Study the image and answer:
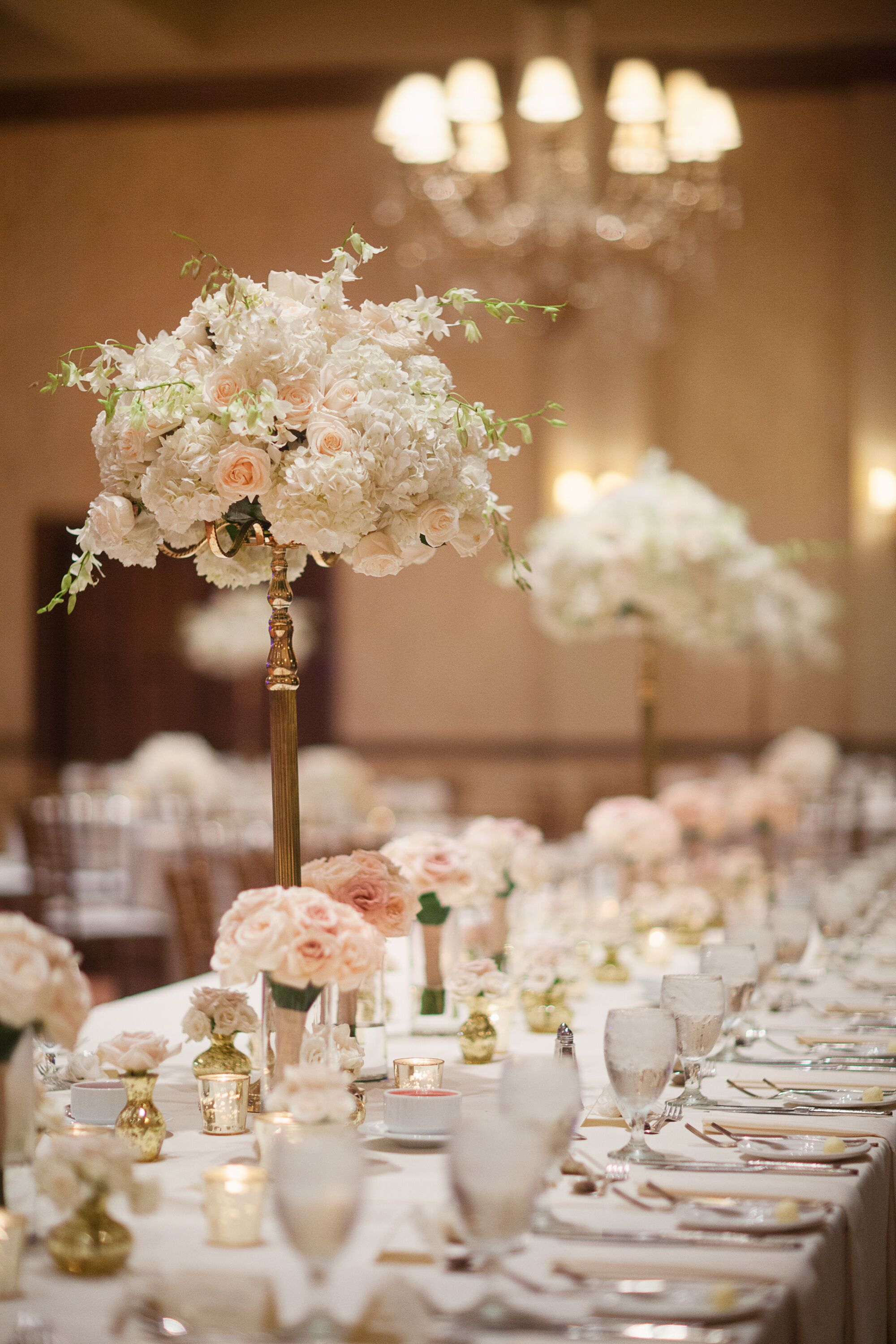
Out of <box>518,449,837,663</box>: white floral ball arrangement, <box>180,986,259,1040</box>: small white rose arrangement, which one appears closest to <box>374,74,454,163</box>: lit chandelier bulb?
<box>518,449,837,663</box>: white floral ball arrangement

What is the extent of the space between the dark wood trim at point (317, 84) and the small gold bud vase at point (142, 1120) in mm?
10686

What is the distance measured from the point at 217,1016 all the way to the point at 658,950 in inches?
58.7

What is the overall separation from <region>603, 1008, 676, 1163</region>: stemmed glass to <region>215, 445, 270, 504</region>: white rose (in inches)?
31.0

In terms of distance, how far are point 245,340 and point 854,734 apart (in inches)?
377

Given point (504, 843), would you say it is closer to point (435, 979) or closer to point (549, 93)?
point (435, 979)

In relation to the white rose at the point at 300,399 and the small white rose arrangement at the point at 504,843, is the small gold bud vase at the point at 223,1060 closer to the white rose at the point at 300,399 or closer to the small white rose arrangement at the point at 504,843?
the white rose at the point at 300,399

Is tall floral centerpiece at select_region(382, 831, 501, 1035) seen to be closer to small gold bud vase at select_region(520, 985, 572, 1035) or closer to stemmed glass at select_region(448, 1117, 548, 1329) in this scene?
small gold bud vase at select_region(520, 985, 572, 1035)

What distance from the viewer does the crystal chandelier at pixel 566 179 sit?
22.9 ft

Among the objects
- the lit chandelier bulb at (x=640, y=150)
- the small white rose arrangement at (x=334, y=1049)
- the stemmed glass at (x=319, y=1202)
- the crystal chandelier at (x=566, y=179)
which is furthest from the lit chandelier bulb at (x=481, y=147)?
the stemmed glass at (x=319, y=1202)

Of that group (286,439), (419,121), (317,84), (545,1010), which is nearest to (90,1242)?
(286,439)

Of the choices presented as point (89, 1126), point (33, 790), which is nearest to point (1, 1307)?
point (89, 1126)

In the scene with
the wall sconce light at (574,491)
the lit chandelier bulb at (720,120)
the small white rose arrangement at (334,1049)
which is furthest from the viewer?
the wall sconce light at (574,491)

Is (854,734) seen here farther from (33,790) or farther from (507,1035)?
(507,1035)

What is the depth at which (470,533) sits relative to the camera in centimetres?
221
